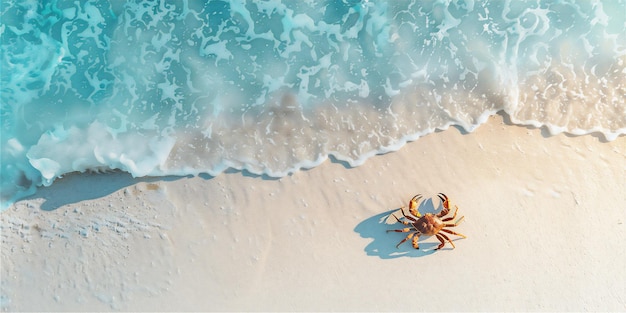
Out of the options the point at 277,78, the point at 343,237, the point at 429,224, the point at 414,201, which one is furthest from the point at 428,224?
the point at 277,78

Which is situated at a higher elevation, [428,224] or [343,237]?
[428,224]

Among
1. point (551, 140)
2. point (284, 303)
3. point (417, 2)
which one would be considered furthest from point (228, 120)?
point (551, 140)

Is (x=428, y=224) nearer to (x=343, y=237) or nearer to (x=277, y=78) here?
(x=343, y=237)

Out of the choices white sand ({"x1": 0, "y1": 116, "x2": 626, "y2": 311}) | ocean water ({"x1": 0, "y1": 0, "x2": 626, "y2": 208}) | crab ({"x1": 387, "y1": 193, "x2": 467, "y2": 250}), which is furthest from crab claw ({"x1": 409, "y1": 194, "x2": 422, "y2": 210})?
ocean water ({"x1": 0, "y1": 0, "x2": 626, "y2": 208})

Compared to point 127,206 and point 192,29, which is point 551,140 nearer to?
point 192,29

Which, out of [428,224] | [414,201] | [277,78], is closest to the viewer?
[428,224]
